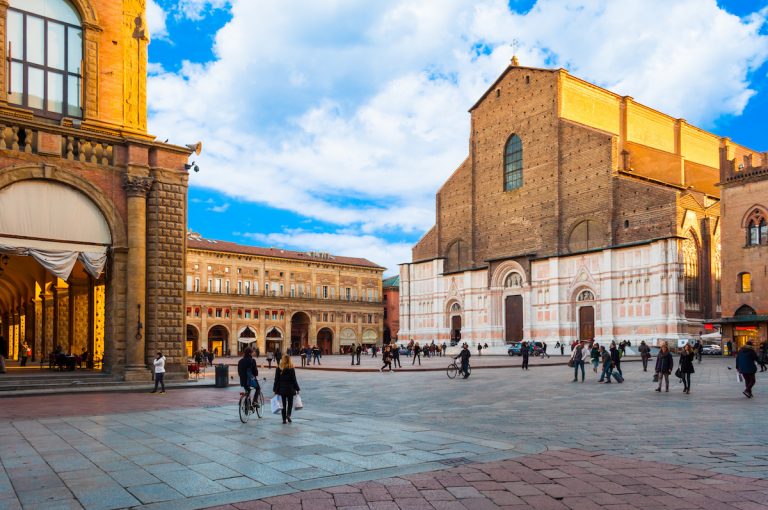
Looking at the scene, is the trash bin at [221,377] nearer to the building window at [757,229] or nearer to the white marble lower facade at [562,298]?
the building window at [757,229]

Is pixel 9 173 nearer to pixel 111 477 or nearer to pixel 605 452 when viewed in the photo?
pixel 111 477

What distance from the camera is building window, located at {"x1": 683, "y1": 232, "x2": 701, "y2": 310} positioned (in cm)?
4669

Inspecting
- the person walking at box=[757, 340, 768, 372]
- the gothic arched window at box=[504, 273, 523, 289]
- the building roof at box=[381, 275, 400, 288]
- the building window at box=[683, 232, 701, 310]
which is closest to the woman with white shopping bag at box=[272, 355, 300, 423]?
the person walking at box=[757, 340, 768, 372]

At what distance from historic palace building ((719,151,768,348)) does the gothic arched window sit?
17921 millimetres

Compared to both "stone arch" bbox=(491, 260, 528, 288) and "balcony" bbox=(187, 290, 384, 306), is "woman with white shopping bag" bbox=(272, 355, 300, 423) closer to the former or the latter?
"stone arch" bbox=(491, 260, 528, 288)

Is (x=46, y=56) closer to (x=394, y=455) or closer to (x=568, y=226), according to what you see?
(x=394, y=455)

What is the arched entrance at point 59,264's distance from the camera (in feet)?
67.9

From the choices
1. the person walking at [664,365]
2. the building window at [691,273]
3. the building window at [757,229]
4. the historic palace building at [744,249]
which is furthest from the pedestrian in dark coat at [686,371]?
the building window at [691,273]

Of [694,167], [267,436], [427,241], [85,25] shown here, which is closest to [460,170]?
[427,241]

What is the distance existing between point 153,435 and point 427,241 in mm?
56477

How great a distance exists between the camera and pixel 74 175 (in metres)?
21.5

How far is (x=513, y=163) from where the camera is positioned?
2325 inches

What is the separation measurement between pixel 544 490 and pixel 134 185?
19163 millimetres

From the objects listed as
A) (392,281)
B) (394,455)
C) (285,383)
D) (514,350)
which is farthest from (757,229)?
(392,281)
